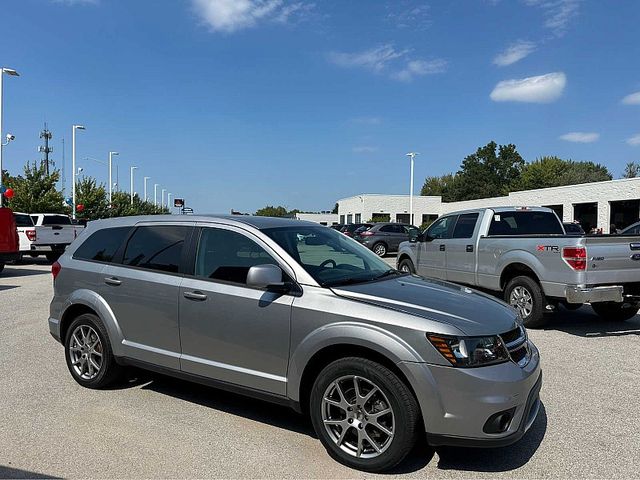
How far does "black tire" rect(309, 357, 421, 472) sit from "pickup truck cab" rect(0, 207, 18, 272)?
525 inches

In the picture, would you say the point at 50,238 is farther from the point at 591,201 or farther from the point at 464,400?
the point at 591,201

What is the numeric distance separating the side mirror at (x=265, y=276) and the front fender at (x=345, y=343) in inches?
18.2

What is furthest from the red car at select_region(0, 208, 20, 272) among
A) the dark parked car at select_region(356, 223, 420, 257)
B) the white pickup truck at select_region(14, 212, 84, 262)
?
the dark parked car at select_region(356, 223, 420, 257)

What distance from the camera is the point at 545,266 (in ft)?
24.7

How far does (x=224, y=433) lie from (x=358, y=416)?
1.24 metres

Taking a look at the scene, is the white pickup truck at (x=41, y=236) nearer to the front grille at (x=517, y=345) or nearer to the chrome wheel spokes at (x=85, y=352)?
the chrome wheel spokes at (x=85, y=352)

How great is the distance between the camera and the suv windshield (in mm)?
4066

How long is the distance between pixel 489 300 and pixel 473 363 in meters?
0.99

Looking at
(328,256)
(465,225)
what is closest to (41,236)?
(465,225)

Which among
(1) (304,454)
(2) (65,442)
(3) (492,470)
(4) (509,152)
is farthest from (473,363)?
(4) (509,152)

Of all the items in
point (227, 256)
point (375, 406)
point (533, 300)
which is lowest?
point (375, 406)

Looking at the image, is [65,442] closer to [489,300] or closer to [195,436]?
[195,436]

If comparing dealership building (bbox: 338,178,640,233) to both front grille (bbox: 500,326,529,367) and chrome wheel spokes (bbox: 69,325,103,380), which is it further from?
chrome wheel spokes (bbox: 69,325,103,380)

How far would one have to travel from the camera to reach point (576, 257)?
23.1 feet
